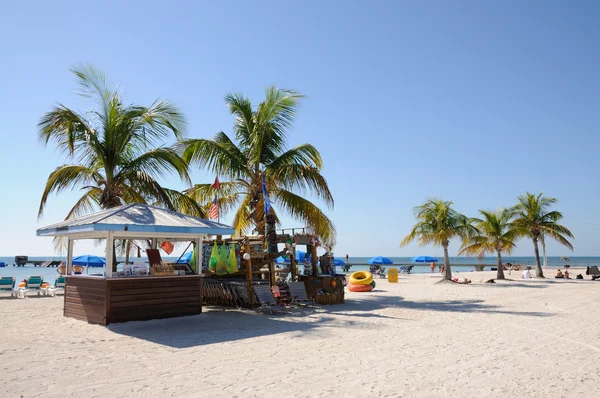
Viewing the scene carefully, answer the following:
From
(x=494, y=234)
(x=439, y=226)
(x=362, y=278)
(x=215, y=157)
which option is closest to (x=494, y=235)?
(x=494, y=234)

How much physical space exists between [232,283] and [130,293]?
3.45 m

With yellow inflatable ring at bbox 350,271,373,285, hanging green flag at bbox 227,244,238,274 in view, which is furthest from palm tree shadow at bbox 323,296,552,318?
yellow inflatable ring at bbox 350,271,373,285

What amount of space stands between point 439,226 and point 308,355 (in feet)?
63.7

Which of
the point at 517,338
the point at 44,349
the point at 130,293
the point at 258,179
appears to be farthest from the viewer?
the point at 258,179

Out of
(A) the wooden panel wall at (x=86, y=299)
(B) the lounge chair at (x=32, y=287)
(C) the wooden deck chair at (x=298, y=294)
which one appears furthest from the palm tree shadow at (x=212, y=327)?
(B) the lounge chair at (x=32, y=287)

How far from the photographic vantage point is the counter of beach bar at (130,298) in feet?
33.3

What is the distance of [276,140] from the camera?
53.2ft

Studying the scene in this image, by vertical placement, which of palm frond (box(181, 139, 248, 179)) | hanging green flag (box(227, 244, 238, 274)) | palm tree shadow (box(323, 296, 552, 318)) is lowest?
palm tree shadow (box(323, 296, 552, 318))

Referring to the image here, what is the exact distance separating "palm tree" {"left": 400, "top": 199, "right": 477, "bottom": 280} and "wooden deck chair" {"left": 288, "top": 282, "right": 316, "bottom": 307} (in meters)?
12.5

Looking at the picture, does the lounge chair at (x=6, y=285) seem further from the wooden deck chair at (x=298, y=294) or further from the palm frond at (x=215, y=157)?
the wooden deck chair at (x=298, y=294)

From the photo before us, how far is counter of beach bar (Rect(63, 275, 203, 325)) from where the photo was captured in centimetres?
1015

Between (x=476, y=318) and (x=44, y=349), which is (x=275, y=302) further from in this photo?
(x=44, y=349)

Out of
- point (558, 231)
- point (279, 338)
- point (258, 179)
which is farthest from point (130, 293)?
point (558, 231)

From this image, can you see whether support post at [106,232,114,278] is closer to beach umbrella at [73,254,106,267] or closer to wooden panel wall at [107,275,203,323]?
wooden panel wall at [107,275,203,323]
